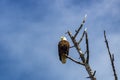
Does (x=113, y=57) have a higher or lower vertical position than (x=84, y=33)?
lower

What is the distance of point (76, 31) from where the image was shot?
17.1m

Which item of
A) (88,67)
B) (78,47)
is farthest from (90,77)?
(78,47)

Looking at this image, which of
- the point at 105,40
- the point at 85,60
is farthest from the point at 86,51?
the point at 105,40

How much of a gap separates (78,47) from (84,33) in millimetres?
692

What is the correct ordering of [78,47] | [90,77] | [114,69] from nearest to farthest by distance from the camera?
1. [114,69]
2. [90,77]
3. [78,47]

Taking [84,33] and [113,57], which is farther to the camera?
[84,33]

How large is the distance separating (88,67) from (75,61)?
0.62m

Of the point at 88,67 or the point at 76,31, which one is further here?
the point at 76,31

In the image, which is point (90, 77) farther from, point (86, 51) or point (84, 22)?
point (84, 22)

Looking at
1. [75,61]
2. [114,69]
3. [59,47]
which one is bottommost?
[114,69]

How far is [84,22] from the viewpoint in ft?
56.9

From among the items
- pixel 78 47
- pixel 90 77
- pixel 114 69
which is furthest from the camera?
pixel 78 47

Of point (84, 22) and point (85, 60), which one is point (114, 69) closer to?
point (85, 60)

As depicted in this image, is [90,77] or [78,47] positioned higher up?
[78,47]
